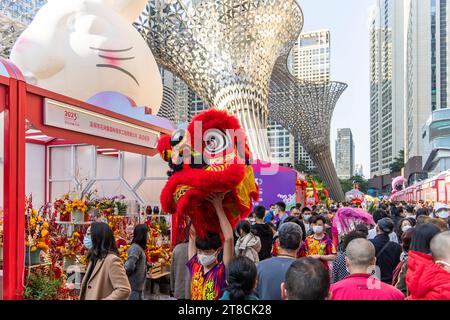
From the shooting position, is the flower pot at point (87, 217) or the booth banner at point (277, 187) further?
the booth banner at point (277, 187)

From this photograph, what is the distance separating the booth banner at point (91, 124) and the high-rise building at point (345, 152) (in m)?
171

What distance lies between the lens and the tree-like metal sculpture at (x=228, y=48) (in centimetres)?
2195

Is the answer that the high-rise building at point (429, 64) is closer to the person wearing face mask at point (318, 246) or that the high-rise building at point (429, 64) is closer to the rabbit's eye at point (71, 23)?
the rabbit's eye at point (71, 23)

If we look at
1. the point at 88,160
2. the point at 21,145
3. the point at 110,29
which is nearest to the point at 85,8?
the point at 110,29

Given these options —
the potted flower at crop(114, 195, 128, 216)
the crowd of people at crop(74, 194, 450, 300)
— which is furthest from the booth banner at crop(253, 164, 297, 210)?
the crowd of people at crop(74, 194, 450, 300)

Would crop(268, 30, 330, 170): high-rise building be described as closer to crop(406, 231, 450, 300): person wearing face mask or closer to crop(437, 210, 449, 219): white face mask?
crop(437, 210, 449, 219): white face mask

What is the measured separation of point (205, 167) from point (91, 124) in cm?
236

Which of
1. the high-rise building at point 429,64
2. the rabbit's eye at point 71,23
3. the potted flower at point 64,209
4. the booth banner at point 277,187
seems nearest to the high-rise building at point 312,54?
the high-rise building at point 429,64

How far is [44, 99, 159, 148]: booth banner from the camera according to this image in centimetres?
→ 447

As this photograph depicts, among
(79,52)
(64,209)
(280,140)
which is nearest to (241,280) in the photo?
(64,209)

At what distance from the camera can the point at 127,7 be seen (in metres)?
9.30

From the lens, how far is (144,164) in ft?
27.1

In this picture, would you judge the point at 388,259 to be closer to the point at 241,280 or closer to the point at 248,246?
the point at 248,246
